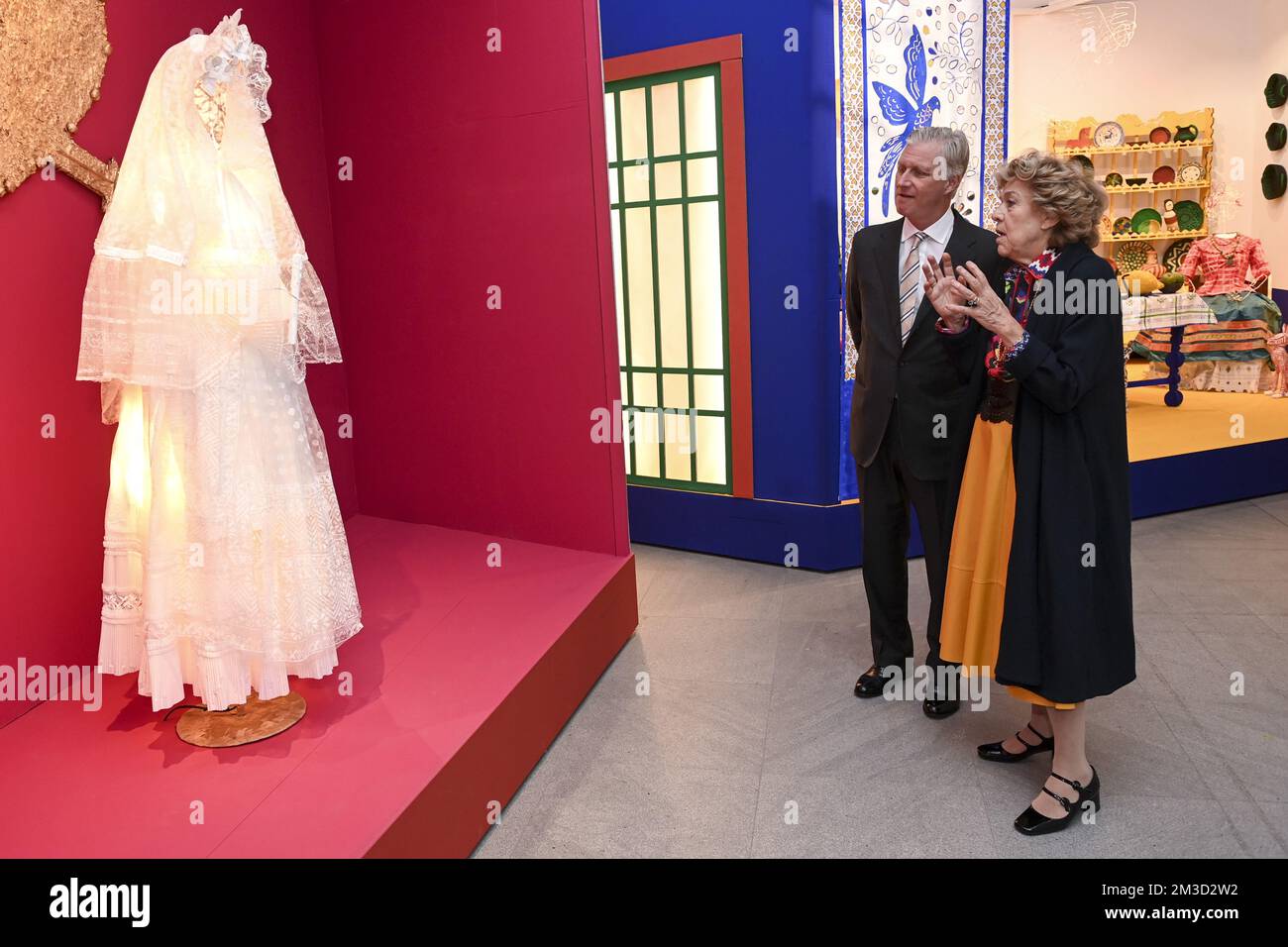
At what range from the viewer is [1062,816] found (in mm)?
2676

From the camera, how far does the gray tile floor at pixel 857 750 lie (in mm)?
2705

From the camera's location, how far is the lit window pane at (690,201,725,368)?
16.3 feet

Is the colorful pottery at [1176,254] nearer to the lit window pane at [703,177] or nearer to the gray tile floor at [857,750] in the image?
the gray tile floor at [857,750]

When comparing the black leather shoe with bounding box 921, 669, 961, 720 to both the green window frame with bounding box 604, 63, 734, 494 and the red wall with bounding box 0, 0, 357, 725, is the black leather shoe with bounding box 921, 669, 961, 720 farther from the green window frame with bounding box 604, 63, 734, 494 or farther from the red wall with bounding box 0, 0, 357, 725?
the red wall with bounding box 0, 0, 357, 725

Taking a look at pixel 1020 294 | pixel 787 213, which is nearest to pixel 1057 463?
pixel 1020 294

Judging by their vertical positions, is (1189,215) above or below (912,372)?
above

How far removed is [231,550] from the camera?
2.46 meters

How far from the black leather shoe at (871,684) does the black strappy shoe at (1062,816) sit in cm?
85

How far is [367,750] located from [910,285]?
84.4 inches

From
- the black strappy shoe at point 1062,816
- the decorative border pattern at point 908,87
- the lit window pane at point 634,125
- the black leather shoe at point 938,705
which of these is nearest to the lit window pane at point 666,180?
the lit window pane at point 634,125

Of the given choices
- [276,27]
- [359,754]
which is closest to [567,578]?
[359,754]

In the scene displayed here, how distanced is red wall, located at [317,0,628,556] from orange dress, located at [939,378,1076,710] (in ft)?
5.39

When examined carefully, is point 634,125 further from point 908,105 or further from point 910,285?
point 910,285
